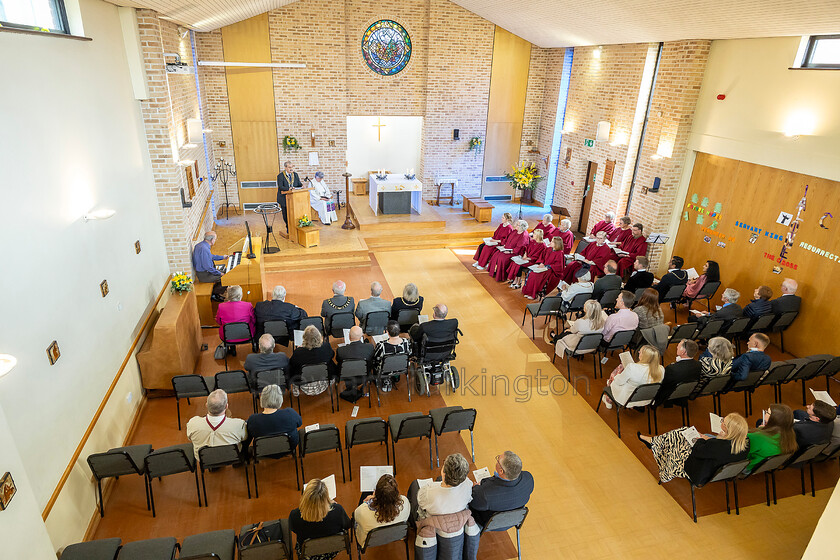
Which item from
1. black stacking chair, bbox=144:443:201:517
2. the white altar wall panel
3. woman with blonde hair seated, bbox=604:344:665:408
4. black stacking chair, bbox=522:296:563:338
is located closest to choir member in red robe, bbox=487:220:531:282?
black stacking chair, bbox=522:296:563:338

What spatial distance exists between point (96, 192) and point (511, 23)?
38.8 ft

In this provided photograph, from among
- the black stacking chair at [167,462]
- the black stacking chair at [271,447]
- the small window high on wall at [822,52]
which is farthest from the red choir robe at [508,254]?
the black stacking chair at [167,462]

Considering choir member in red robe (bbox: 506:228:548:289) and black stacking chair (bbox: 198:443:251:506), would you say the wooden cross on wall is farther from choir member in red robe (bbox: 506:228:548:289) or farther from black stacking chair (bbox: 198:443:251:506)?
black stacking chair (bbox: 198:443:251:506)

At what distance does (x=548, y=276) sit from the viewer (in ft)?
33.4

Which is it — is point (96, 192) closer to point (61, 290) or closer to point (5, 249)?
point (61, 290)

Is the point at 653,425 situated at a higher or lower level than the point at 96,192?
lower

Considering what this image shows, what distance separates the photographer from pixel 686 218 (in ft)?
34.8

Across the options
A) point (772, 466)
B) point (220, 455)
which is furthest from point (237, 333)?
point (772, 466)

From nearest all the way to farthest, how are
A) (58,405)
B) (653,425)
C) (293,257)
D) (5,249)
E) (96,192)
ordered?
(5,249) < (58,405) < (96,192) < (653,425) < (293,257)

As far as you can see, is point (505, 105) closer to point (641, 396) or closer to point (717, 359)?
point (717, 359)

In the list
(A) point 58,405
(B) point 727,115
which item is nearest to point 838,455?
(B) point 727,115

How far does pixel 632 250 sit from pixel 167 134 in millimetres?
9372

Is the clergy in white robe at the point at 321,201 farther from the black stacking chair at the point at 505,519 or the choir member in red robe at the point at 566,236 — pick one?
the black stacking chair at the point at 505,519

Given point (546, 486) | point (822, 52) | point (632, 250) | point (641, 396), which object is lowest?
point (546, 486)
